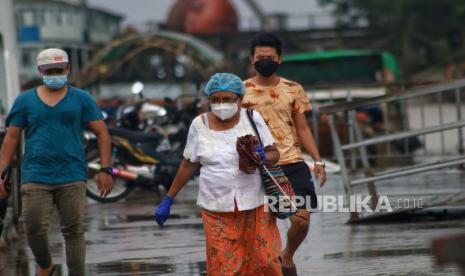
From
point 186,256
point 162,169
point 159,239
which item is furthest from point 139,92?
point 186,256

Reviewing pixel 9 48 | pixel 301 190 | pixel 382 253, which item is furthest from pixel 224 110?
pixel 9 48

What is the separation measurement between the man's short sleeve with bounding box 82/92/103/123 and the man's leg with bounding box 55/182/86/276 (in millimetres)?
441

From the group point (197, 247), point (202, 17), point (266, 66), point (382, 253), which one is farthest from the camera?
point (202, 17)

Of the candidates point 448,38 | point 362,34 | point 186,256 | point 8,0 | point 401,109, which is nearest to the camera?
point 186,256

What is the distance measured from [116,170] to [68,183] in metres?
7.36

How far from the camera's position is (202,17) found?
6562 cm

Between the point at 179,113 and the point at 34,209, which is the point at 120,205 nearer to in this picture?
the point at 179,113

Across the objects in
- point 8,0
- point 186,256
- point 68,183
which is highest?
point 8,0

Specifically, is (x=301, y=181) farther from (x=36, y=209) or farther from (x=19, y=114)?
(x=19, y=114)

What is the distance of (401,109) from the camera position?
25.9 metres

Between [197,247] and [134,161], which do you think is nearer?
[197,247]

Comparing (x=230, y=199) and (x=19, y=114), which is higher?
(x=19, y=114)

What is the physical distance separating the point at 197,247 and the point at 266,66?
2598 millimetres

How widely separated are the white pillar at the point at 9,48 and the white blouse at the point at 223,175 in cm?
663
